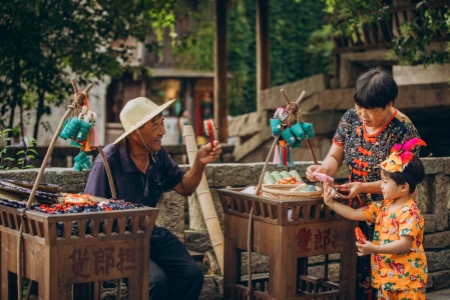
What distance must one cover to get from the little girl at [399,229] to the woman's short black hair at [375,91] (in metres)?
0.31

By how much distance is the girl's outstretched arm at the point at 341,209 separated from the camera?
190 inches

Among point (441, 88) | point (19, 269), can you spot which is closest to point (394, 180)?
point (19, 269)

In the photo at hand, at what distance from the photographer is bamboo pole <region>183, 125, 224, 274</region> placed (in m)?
5.86

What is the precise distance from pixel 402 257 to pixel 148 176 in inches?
65.5

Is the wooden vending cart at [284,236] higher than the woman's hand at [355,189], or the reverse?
the woman's hand at [355,189]

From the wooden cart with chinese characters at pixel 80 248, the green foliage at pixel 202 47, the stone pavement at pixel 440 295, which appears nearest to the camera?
the wooden cart with chinese characters at pixel 80 248

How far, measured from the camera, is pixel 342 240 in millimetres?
5121

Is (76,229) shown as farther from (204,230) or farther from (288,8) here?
(288,8)

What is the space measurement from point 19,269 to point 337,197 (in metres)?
1.95

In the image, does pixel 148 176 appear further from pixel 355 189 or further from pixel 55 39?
pixel 55 39

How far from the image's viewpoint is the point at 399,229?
15.4 feet

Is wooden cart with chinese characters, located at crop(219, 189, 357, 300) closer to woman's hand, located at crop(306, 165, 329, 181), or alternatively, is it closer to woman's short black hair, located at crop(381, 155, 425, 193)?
woman's hand, located at crop(306, 165, 329, 181)

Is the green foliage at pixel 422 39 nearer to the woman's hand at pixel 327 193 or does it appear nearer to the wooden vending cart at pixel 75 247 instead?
the woman's hand at pixel 327 193

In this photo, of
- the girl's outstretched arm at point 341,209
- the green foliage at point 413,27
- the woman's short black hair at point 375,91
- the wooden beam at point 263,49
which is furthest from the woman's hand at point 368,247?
the wooden beam at point 263,49
